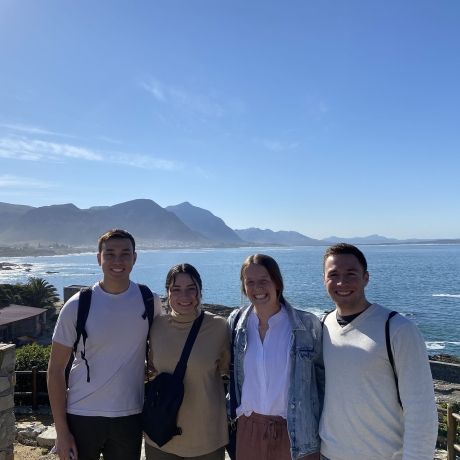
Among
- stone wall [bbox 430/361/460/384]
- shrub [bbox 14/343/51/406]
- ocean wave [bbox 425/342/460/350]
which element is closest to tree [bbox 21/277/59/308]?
shrub [bbox 14/343/51/406]

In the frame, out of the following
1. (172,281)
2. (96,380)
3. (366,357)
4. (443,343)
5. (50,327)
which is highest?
(172,281)

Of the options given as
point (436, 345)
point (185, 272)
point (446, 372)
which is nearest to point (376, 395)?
point (185, 272)

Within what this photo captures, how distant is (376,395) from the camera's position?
255 cm

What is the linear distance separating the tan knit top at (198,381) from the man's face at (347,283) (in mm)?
927

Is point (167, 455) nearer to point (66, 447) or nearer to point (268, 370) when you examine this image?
point (66, 447)

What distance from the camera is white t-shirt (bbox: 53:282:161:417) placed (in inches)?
127

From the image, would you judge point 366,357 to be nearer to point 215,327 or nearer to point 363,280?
point 363,280

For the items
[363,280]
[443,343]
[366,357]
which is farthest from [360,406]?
[443,343]

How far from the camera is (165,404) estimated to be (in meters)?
3.04

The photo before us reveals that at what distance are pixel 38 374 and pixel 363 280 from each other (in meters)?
8.67

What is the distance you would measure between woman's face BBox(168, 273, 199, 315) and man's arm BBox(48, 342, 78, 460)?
833mm

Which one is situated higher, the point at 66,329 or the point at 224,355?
the point at 66,329

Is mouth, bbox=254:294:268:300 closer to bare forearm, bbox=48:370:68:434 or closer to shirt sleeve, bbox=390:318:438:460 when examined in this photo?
shirt sleeve, bbox=390:318:438:460

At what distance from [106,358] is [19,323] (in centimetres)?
2614
